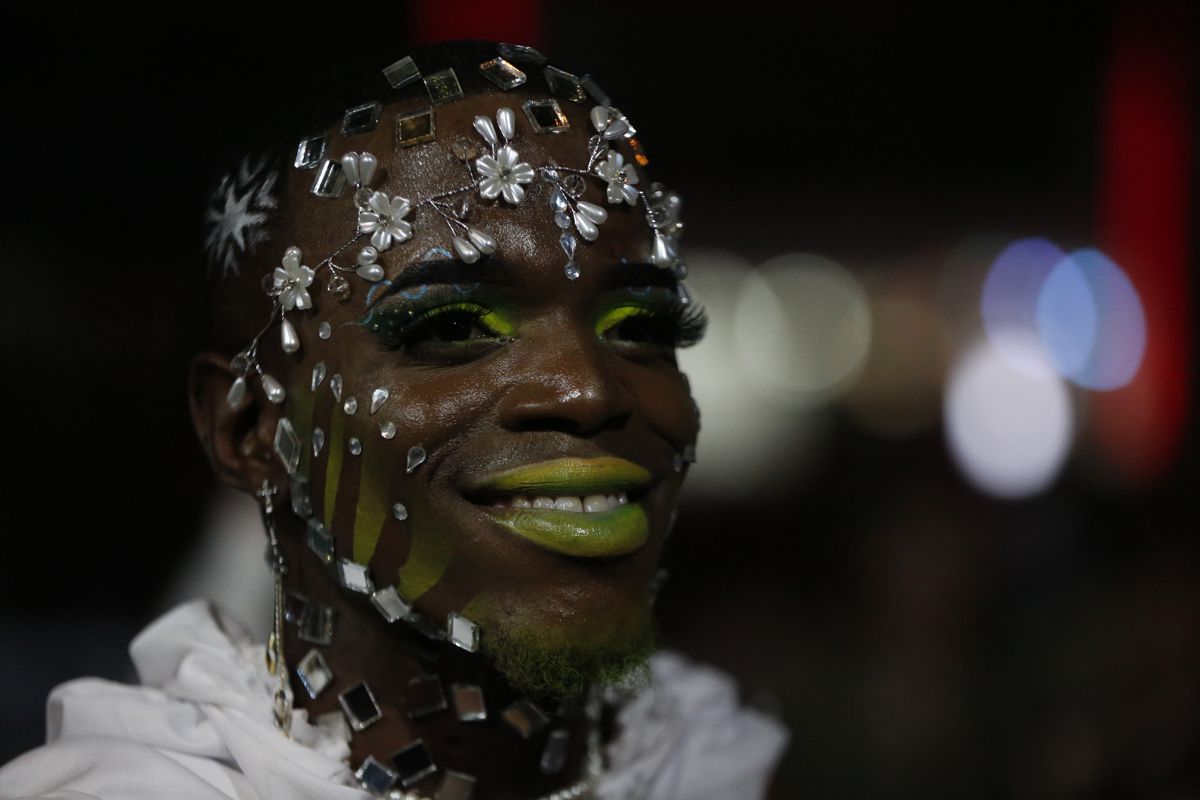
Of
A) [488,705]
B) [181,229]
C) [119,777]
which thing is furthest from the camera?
[181,229]

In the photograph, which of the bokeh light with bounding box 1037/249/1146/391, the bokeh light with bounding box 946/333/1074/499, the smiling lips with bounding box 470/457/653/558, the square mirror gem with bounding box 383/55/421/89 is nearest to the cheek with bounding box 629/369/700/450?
the smiling lips with bounding box 470/457/653/558

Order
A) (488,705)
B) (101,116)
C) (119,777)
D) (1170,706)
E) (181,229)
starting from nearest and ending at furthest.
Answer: (119,777), (488,705), (101,116), (181,229), (1170,706)

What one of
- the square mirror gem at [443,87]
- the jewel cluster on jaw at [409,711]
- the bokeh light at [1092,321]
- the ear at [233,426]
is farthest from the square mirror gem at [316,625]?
the bokeh light at [1092,321]

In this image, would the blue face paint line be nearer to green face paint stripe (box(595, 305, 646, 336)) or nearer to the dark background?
green face paint stripe (box(595, 305, 646, 336))

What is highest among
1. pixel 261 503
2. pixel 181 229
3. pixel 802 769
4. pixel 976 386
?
pixel 181 229

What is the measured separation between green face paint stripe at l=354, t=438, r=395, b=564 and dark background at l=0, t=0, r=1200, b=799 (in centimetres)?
59

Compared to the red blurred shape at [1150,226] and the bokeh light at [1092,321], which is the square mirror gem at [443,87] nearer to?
the red blurred shape at [1150,226]

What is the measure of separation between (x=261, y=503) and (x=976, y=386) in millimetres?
5289

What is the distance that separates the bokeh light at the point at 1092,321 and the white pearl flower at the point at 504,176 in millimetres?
3753

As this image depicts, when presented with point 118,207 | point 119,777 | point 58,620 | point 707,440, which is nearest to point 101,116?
point 118,207

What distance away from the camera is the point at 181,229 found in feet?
7.89

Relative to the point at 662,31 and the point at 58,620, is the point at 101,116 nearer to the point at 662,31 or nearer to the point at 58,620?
the point at 58,620

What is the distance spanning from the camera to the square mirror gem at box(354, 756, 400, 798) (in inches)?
54.0

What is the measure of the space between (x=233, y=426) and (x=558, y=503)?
0.58 m
